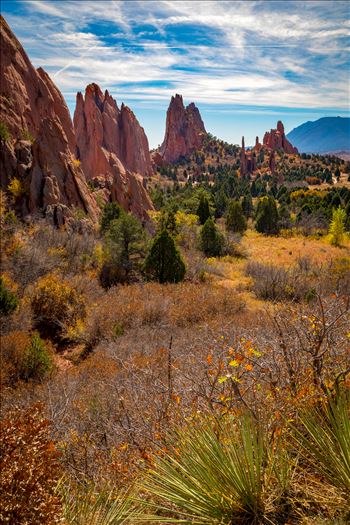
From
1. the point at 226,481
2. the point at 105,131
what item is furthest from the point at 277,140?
the point at 226,481

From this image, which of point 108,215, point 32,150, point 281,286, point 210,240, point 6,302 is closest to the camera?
point 6,302

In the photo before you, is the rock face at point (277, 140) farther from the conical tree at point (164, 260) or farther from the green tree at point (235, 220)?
the conical tree at point (164, 260)

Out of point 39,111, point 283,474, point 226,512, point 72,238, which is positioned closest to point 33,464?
point 226,512

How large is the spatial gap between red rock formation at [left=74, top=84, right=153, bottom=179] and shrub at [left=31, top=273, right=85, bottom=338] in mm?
55601

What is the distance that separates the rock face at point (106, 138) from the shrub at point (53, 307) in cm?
3362

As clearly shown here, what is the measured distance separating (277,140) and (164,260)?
14760 centimetres

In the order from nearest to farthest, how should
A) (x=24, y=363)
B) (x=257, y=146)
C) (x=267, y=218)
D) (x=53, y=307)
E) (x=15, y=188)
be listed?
1. (x=24, y=363)
2. (x=53, y=307)
3. (x=15, y=188)
4. (x=267, y=218)
5. (x=257, y=146)

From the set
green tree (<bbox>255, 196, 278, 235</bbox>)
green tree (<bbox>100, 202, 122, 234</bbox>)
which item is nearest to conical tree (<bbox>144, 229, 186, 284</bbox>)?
green tree (<bbox>100, 202, 122, 234</bbox>)

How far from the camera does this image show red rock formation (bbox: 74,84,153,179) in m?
78.6

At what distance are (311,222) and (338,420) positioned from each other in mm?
54533

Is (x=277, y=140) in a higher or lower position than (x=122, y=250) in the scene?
higher

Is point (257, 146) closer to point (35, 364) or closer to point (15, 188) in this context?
point (15, 188)

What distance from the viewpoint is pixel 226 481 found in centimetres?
260

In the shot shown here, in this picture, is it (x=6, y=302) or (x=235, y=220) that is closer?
(x=6, y=302)
